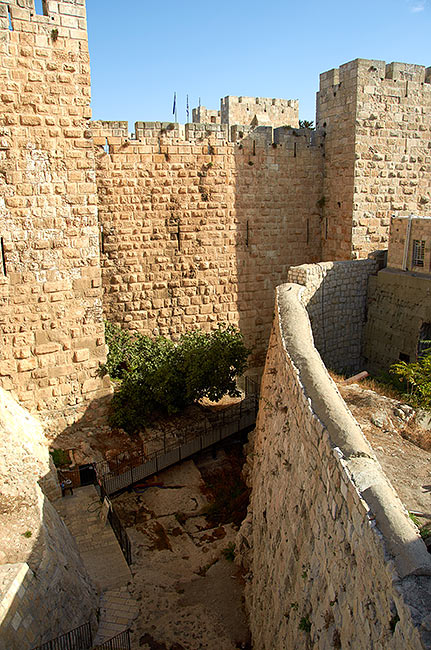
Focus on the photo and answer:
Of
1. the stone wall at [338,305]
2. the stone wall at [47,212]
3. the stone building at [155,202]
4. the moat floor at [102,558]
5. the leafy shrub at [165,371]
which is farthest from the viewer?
the stone wall at [338,305]

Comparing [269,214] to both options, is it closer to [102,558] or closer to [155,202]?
[155,202]

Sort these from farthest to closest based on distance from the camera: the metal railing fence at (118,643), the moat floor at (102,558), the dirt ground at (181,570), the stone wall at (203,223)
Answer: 1. the stone wall at (203,223)
2. the moat floor at (102,558)
3. the dirt ground at (181,570)
4. the metal railing fence at (118,643)

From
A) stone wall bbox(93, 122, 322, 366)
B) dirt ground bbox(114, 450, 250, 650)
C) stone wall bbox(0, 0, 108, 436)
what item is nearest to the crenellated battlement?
stone wall bbox(93, 122, 322, 366)

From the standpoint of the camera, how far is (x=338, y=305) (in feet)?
36.2

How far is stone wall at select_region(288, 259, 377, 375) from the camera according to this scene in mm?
10301

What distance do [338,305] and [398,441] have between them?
15.8 ft

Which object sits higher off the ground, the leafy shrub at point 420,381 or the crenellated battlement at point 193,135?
the crenellated battlement at point 193,135

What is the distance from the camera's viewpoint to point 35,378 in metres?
8.88

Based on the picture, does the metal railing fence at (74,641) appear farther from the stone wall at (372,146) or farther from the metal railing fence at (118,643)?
the stone wall at (372,146)

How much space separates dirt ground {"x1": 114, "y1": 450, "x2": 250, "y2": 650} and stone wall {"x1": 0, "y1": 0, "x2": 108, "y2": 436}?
6.91ft

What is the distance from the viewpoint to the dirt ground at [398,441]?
5.36 meters

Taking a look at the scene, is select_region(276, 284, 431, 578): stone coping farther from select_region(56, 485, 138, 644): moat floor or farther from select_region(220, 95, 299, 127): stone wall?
select_region(220, 95, 299, 127): stone wall

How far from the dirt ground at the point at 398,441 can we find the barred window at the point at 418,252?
345 cm

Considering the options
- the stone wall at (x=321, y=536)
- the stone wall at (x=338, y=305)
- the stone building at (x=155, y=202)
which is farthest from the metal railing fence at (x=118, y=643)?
the stone wall at (x=338, y=305)
